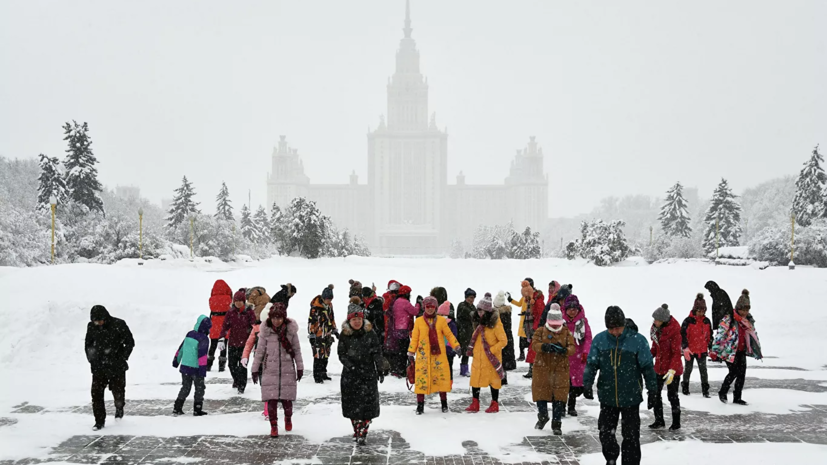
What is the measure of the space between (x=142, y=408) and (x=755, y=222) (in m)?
94.0

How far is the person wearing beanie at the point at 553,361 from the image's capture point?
671 cm

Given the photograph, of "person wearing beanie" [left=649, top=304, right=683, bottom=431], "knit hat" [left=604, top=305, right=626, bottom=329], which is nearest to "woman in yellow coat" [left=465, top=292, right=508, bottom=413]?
"person wearing beanie" [left=649, top=304, right=683, bottom=431]

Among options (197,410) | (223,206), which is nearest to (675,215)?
(223,206)

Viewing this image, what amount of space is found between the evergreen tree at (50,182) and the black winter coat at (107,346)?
42.6m

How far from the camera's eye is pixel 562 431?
22.9 ft

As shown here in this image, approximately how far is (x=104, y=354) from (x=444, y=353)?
A: 12.8 ft

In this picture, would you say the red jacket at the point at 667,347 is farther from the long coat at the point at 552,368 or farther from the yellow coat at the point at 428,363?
the yellow coat at the point at 428,363

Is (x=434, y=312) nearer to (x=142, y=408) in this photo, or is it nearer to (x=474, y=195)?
(x=142, y=408)

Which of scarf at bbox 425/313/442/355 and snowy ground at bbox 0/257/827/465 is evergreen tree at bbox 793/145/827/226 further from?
scarf at bbox 425/313/442/355

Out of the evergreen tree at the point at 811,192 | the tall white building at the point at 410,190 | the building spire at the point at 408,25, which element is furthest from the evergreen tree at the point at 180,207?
the building spire at the point at 408,25

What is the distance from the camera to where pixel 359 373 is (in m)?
6.45

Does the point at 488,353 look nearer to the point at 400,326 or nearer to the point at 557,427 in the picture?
the point at 557,427

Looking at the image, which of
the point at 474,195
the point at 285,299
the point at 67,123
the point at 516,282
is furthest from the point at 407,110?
the point at 285,299

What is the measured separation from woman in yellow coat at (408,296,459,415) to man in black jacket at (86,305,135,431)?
10.9 feet
